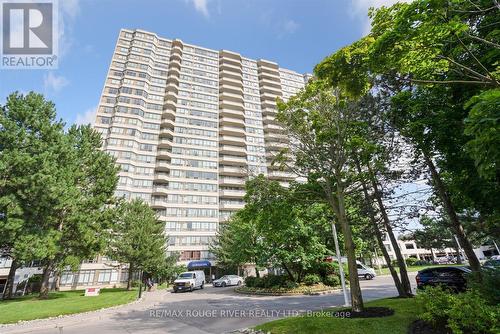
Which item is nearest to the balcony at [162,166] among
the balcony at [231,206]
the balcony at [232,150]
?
the balcony at [232,150]

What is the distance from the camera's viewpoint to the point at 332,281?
24.0 meters

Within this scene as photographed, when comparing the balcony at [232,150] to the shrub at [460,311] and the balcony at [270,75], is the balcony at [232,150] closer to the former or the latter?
the balcony at [270,75]

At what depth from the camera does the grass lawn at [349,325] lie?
7906 mm

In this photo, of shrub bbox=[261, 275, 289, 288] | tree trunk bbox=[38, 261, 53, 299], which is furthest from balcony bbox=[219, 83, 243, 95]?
A: shrub bbox=[261, 275, 289, 288]

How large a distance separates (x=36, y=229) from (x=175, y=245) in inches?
1314

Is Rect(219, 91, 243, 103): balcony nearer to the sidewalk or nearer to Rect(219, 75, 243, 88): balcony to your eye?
Rect(219, 75, 243, 88): balcony

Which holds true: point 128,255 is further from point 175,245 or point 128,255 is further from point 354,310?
point 354,310

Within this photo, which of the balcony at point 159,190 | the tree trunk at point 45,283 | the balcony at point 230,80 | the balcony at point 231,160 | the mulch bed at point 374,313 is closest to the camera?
the mulch bed at point 374,313

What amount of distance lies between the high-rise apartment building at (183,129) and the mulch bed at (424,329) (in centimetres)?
4239

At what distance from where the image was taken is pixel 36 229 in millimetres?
22562

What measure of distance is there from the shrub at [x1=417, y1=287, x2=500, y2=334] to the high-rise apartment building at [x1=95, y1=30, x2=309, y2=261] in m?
42.7

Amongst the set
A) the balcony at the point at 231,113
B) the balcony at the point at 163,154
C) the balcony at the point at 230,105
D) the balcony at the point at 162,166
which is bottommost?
the balcony at the point at 162,166

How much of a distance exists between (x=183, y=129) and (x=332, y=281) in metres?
51.6

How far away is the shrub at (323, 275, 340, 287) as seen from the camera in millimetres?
23953
